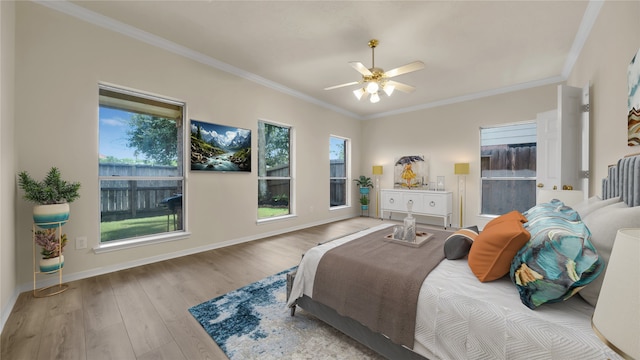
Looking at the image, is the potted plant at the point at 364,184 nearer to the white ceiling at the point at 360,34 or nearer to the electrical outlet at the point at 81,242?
the white ceiling at the point at 360,34

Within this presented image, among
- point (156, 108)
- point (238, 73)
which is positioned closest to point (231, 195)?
point (156, 108)

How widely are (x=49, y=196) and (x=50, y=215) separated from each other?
0.20 metres

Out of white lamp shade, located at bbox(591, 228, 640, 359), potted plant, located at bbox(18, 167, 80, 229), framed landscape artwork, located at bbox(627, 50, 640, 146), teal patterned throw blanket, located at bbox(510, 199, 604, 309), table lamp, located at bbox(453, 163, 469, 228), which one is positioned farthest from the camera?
table lamp, located at bbox(453, 163, 469, 228)

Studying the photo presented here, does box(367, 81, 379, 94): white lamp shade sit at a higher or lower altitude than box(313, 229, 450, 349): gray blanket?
higher

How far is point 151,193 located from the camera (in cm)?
324

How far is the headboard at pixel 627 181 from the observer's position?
1.30 meters

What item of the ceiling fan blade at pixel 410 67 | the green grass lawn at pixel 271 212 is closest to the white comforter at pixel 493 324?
the ceiling fan blade at pixel 410 67

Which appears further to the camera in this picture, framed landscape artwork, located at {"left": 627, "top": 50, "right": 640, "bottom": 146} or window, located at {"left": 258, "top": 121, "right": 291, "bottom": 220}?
window, located at {"left": 258, "top": 121, "right": 291, "bottom": 220}

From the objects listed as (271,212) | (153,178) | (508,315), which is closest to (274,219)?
(271,212)

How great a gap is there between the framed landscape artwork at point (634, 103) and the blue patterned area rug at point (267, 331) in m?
2.21

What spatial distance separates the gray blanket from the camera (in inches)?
53.7

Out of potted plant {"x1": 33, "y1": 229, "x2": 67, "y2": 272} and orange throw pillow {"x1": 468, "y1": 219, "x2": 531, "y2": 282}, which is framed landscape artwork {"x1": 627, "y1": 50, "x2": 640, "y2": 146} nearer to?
orange throw pillow {"x1": 468, "y1": 219, "x2": 531, "y2": 282}

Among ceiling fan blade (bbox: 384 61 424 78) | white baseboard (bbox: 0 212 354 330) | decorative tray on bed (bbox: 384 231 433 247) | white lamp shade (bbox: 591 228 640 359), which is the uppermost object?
ceiling fan blade (bbox: 384 61 424 78)

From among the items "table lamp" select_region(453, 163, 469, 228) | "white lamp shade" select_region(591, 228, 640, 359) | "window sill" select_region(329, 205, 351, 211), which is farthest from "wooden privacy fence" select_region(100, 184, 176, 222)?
"table lamp" select_region(453, 163, 469, 228)
